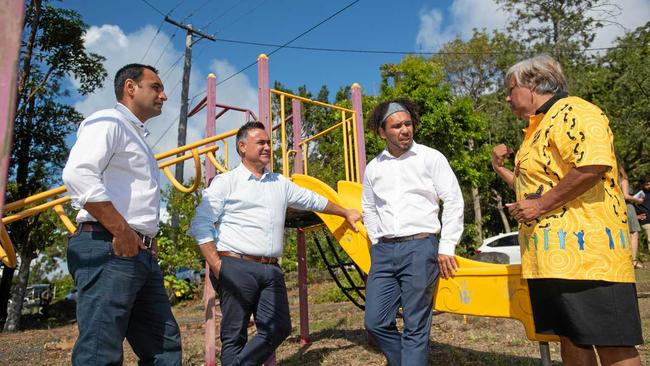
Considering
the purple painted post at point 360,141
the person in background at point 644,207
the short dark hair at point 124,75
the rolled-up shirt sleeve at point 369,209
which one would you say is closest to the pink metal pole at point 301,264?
the purple painted post at point 360,141

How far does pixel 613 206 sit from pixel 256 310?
2025mm

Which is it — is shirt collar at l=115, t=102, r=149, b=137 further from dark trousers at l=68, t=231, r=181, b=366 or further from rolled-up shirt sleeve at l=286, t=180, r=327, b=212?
rolled-up shirt sleeve at l=286, t=180, r=327, b=212

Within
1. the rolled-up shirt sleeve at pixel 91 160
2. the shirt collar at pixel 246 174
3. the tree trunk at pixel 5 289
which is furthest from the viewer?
the tree trunk at pixel 5 289

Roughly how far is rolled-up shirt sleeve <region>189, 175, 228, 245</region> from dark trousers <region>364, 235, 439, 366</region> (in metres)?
1.02

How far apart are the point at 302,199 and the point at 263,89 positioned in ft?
4.31

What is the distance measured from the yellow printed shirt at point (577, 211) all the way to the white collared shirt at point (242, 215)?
156 centimetres

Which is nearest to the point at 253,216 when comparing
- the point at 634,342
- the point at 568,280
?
the point at 568,280

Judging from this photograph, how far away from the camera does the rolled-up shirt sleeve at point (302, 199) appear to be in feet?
11.1

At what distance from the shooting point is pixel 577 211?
1934mm

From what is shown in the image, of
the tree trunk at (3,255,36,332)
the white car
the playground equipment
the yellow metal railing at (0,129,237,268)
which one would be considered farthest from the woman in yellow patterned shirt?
the tree trunk at (3,255,36,332)

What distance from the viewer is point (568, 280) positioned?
1.91 metres

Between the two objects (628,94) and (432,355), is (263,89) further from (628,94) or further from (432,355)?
(628,94)

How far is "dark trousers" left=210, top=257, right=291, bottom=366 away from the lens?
9.72 feet

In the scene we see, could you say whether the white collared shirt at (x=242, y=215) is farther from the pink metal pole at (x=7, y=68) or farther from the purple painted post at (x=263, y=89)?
the pink metal pole at (x=7, y=68)
